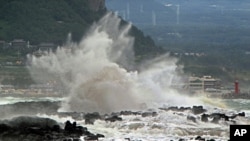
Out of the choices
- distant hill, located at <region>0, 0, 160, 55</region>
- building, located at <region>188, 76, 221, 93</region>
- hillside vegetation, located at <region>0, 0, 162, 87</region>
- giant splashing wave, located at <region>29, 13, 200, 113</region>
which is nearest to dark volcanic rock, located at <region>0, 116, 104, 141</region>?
giant splashing wave, located at <region>29, 13, 200, 113</region>

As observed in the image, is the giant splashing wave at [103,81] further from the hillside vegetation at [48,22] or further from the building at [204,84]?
the hillside vegetation at [48,22]

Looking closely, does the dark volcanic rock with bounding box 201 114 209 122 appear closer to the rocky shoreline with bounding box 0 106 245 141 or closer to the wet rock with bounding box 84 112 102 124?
the rocky shoreline with bounding box 0 106 245 141

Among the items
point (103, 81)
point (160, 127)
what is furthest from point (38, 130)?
point (103, 81)

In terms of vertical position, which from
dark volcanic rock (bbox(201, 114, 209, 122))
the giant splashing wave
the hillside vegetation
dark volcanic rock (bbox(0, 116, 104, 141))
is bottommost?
dark volcanic rock (bbox(0, 116, 104, 141))

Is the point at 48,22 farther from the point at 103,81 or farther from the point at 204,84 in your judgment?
the point at 103,81

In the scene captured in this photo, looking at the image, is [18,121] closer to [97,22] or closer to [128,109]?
[128,109]

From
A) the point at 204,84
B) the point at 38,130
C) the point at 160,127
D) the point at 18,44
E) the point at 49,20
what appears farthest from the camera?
the point at 49,20
